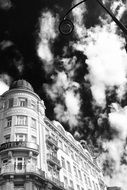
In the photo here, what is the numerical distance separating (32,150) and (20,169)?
2694mm

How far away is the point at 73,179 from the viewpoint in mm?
35406

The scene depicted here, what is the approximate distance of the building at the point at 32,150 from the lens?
25.4m

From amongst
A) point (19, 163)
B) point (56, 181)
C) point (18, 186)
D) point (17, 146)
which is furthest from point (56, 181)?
point (17, 146)

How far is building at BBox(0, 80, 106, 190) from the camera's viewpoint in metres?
25.4

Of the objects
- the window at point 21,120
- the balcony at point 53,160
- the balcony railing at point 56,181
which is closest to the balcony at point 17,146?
the balcony at point 53,160

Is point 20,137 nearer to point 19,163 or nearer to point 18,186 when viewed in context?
point 19,163

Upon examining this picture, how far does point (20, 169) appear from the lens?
26.0 meters

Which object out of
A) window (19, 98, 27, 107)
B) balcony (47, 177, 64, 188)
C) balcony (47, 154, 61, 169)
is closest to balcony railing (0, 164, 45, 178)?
balcony (47, 177, 64, 188)

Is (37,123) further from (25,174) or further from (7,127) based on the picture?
(25,174)

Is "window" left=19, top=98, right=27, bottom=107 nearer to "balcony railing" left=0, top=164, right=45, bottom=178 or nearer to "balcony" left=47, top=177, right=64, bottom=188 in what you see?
"balcony railing" left=0, top=164, right=45, bottom=178

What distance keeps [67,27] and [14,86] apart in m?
29.7

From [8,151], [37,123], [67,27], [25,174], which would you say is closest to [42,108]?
Answer: [37,123]

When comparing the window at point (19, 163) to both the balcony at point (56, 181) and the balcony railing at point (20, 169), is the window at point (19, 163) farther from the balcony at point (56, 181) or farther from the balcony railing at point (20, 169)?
the balcony at point (56, 181)

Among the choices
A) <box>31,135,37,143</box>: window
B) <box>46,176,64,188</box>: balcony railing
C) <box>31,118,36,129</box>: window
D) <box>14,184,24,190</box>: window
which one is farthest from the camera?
<box>31,118,36,129</box>: window
